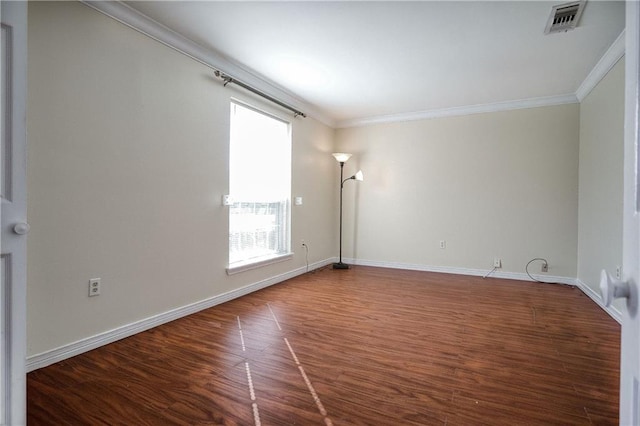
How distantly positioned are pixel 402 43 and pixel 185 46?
1.81 m

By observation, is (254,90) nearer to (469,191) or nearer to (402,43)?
(402,43)

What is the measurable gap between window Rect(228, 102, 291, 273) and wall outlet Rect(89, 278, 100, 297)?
4.05 feet

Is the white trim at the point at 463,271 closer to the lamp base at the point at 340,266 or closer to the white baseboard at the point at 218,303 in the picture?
the white baseboard at the point at 218,303

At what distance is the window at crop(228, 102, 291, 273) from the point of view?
11.1ft

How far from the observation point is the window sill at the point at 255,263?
3297mm

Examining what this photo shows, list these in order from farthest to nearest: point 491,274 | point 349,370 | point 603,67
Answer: point 491,274 → point 603,67 → point 349,370

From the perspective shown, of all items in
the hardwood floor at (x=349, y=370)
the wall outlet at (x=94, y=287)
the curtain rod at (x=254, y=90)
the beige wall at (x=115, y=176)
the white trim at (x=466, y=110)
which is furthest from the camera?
the white trim at (x=466, y=110)

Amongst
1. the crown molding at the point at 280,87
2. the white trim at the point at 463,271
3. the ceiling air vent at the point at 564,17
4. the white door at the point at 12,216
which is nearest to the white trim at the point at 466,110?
the crown molding at the point at 280,87

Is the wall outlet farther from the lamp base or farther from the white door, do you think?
the lamp base

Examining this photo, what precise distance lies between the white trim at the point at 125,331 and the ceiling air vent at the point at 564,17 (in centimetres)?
350

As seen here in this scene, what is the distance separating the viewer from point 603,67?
3033 millimetres

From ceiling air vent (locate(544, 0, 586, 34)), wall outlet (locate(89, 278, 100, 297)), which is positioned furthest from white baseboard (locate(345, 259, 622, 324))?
wall outlet (locate(89, 278, 100, 297))

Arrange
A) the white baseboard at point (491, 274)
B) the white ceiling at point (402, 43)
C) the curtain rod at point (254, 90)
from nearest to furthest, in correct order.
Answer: the white ceiling at point (402, 43)
the curtain rod at point (254, 90)
the white baseboard at point (491, 274)

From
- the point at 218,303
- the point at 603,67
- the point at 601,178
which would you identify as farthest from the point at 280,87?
the point at 601,178
